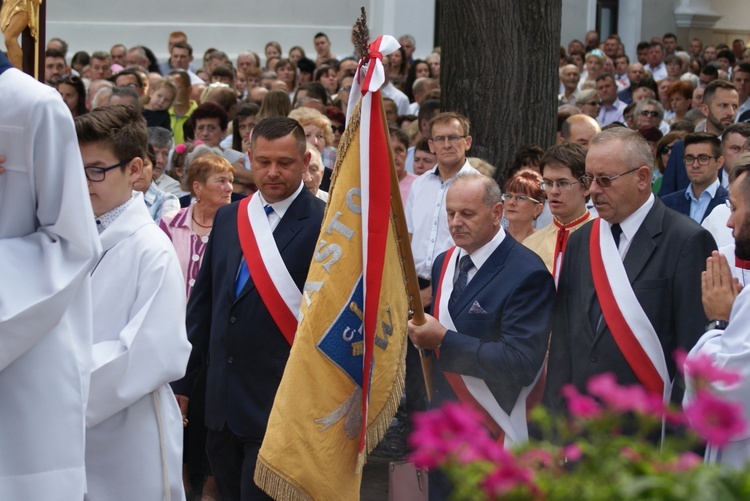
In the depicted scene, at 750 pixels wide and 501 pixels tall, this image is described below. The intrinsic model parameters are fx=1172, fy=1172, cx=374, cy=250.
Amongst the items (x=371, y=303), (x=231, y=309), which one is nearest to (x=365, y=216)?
(x=371, y=303)

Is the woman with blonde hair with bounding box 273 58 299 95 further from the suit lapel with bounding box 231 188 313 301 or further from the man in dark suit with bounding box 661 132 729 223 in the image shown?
the suit lapel with bounding box 231 188 313 301

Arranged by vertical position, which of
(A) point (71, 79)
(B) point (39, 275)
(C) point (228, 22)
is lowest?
(B) point (39, 275)

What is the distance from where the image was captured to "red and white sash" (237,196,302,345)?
5047 mm

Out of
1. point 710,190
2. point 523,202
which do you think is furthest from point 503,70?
point 523,202

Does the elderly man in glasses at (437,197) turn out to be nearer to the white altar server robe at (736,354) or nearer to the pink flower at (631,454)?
the white altar server robe at (736,354)

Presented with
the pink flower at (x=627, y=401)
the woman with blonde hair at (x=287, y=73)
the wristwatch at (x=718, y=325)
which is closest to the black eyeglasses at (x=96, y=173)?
the wristwatch at (x=718, y=325)

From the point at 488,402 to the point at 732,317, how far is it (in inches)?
55.9

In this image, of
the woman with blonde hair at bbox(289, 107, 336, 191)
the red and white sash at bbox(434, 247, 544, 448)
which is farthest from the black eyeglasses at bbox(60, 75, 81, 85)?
the red and white sash at bbox(434, 247, 544, 448)

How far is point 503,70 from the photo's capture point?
8367 millimetres

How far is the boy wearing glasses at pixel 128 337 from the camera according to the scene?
12.6 ft

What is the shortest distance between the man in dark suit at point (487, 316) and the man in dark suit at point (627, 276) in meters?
0.13

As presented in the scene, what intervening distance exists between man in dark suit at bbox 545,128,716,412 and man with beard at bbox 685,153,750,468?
0.30 meters

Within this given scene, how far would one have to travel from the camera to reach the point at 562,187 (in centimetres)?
579

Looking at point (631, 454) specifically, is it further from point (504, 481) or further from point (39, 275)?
point (39, 275)
